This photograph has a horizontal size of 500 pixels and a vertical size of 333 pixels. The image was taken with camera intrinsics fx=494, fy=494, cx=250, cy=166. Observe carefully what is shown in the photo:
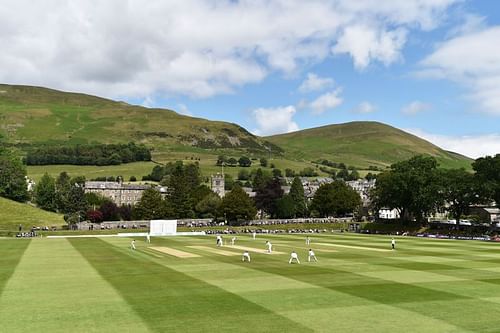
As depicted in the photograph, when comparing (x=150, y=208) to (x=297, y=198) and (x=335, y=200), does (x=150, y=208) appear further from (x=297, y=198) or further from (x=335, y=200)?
(x=335, y=200)

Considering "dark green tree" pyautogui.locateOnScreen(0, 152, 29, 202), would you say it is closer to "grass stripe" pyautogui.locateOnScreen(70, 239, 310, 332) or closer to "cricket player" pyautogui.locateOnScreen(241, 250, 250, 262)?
"cricket player" pyautogui.locateOnScreen(241, 250, 250, 262)

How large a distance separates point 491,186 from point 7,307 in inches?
3651

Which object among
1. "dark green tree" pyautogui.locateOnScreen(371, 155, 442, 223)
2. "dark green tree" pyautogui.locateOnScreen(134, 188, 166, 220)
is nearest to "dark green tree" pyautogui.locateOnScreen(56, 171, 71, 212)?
"dark green tree" pyautogui.locateOnScreen(134, 188, 166, 220)

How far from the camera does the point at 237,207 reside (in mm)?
128375

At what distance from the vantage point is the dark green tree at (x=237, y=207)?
12838 cm

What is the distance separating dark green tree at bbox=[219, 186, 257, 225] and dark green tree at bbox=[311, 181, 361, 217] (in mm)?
23476

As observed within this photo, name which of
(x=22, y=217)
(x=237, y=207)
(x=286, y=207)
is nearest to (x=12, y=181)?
(x=22, y=217)

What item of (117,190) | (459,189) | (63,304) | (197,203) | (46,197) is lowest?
(63,304)

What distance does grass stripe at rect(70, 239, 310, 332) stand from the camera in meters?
18.4

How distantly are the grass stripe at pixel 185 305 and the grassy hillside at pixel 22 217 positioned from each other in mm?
83769

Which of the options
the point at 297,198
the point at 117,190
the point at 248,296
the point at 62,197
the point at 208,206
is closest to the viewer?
the point at 248,296

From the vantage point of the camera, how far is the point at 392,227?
113 metres

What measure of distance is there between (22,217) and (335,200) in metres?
81.5

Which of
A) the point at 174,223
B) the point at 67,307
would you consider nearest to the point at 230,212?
the point at 174,223
